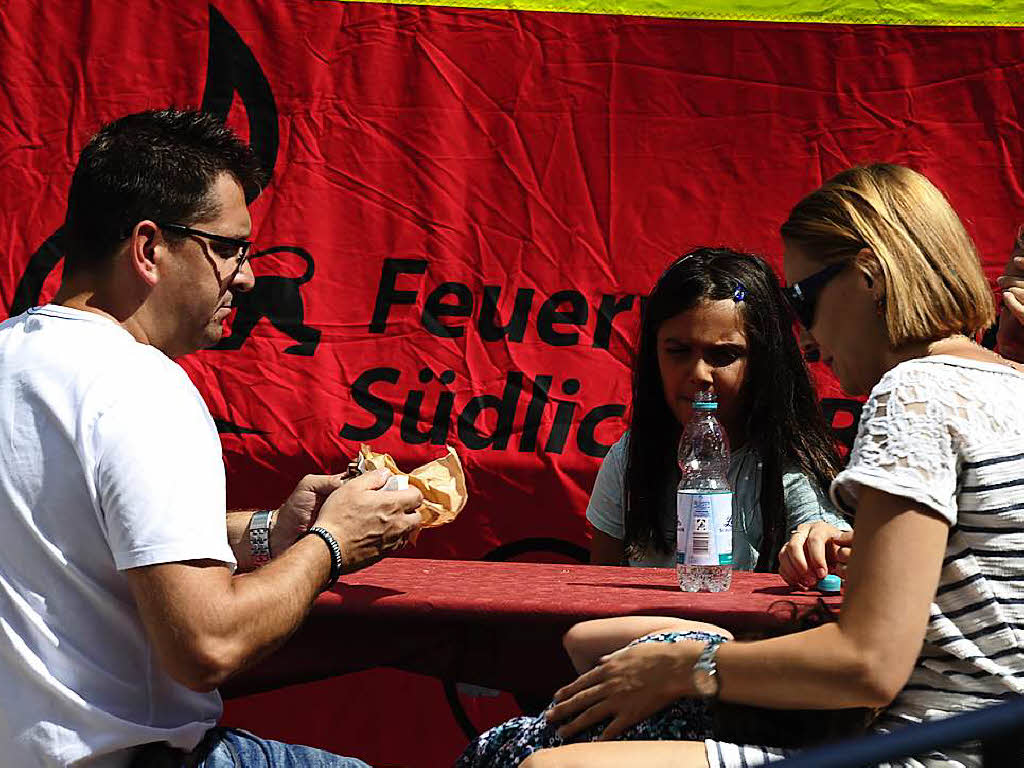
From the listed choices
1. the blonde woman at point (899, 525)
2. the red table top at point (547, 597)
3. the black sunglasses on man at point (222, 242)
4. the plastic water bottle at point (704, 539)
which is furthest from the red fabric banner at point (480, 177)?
the blonde woman at point (899, 525)

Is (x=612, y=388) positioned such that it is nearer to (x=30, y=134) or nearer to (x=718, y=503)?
(x=718, y=503)

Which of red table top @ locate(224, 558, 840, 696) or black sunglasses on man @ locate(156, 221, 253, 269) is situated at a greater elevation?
black sunglasses on man @ locate(156, 221, 253, 269)

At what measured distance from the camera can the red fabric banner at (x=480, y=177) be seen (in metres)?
3.70

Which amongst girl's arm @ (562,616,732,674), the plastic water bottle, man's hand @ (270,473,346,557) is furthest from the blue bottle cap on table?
man's hand @ (270,473,346,557)

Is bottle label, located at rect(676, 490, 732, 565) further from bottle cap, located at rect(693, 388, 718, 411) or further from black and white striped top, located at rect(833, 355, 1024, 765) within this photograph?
black and white striped top, located at rect(833, 355, 1024, 765)

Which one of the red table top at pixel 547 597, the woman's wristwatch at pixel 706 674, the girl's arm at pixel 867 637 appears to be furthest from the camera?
the red table top at pixel 547 597

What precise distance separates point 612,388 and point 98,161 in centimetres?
201

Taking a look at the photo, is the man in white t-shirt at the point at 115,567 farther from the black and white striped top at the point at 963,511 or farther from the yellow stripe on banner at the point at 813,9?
the yellow stripe on banner at the point at 813,9

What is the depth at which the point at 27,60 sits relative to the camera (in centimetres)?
374

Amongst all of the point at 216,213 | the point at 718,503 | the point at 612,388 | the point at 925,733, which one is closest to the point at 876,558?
the point at 925,733

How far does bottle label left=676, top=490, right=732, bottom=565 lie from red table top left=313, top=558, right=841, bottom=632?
72mm

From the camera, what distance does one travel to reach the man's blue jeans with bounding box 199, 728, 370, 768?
1.85 meters

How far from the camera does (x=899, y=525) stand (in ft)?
4.84

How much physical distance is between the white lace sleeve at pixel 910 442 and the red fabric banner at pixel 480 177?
6.98 feet
